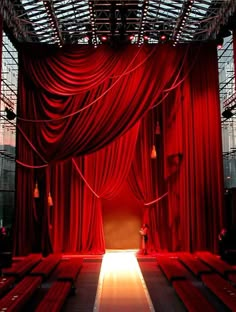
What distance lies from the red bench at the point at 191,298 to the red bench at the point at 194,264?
0.87 metres

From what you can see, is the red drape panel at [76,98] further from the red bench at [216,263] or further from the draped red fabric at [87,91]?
the red bench at [216,263]

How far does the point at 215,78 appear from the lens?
38.0 ft

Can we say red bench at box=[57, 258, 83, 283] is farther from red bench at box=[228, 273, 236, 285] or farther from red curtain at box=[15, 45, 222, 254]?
red bench at box=[228, 273, 236, 285]

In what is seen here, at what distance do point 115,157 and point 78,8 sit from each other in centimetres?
390

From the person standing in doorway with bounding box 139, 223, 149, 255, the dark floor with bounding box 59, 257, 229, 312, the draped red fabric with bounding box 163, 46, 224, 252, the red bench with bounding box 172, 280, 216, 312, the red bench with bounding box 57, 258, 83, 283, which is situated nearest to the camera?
the red bench with bounding box 172, 280, 216, 312

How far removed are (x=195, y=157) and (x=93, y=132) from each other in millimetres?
2778

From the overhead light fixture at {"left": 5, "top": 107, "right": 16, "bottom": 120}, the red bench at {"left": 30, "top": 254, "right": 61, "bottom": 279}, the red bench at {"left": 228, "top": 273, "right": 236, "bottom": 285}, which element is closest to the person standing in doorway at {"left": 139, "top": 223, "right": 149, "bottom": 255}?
the red bench at {"left": 30, "top": 254, "right": 61, "bottom": 279}

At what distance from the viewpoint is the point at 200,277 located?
7.87m

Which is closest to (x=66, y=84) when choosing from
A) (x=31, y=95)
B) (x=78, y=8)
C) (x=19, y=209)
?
(x=31, y=95)

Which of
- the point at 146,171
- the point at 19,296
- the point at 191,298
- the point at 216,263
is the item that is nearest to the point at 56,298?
the point at 19,296

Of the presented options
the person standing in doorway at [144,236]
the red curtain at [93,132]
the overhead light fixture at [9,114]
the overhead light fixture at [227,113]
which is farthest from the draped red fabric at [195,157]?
the overhead light fixture at [9,114]

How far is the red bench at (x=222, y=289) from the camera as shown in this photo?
19.0 ft

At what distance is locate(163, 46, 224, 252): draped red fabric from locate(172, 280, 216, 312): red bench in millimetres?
3833

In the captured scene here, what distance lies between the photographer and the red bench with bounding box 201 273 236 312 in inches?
228
